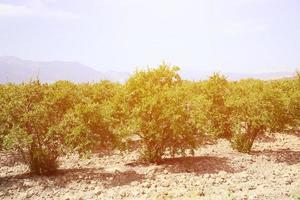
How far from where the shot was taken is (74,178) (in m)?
23.0

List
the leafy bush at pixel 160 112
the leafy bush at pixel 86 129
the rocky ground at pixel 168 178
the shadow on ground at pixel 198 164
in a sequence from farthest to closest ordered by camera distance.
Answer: the leafy bush at pixel 160 112
the shadow on ground at pixel 198 164
the leafy bush at pixel 86 129
the rocky ground at pixel 168 178

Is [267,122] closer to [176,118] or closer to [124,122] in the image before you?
[176,118]

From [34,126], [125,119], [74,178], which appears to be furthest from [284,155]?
[34,126]

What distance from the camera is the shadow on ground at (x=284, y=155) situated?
1055 inches

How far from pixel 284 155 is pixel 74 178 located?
1469cm

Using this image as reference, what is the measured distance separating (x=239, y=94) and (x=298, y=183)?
36.2 feet

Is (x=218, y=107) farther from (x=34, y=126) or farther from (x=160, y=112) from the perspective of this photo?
(x=34, y=126)

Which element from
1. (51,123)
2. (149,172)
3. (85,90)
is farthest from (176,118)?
(85,90)

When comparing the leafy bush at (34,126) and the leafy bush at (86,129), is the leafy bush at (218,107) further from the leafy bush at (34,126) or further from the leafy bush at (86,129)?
the leafy bush at (34,126)

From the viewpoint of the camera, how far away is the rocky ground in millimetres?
19688

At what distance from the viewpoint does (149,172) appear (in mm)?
23984

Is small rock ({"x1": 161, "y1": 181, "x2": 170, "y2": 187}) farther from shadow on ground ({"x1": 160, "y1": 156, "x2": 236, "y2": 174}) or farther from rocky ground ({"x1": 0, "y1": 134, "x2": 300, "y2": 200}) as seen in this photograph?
shadow on ground ({"x1": 160, "y1": 156, "x2": 236, "y2": 174})

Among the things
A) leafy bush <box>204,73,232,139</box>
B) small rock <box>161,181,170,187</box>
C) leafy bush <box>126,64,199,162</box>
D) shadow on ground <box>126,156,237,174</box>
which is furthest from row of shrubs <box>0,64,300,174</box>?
leafy bush <box>204,73,232,139</box>

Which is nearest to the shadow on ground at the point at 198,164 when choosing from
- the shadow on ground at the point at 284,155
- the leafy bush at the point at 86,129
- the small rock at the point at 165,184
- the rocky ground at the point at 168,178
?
the rocky ground at the point at 168,178
